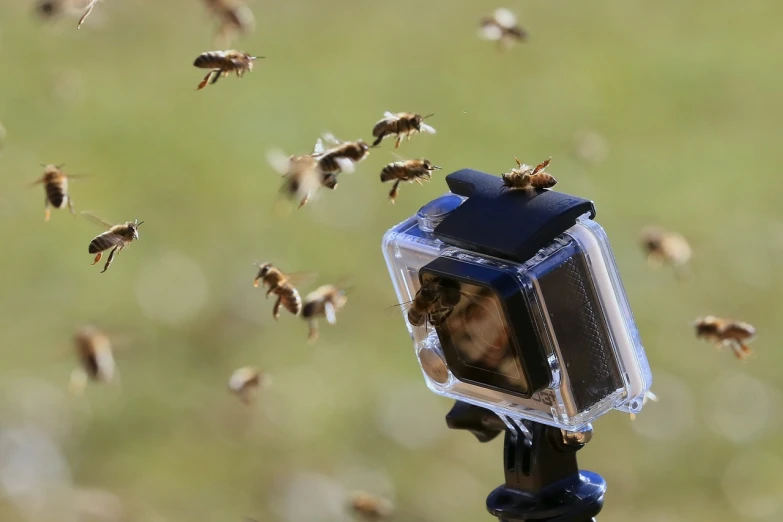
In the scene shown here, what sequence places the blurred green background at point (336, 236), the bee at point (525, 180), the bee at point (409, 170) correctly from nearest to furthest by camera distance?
the bee at point (525, 180)
the bee at point (409, 170)
the blurred green background at point (336, 236)

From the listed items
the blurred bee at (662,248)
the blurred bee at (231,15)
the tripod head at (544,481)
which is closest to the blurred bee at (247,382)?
the blurred bee at (662,248)

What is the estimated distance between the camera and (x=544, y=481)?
77.9 inches

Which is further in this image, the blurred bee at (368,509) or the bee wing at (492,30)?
the bee wing at (492,30)

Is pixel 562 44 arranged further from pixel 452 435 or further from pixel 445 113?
pixel 452 435

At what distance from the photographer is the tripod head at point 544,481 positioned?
6.42 ft

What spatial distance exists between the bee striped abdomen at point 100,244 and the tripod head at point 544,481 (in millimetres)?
1326

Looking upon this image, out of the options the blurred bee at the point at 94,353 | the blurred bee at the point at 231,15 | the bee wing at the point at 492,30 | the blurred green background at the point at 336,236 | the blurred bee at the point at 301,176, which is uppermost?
the blurred bee at the point at 231,15

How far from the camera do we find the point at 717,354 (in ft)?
20.1

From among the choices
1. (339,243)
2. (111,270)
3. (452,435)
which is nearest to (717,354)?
(452,435)

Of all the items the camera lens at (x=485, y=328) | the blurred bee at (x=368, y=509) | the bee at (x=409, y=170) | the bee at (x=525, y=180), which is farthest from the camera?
the blurred bee at (x=368, y=509)

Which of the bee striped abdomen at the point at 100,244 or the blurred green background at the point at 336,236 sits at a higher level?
the bee striped abdomen at the point at 100,244

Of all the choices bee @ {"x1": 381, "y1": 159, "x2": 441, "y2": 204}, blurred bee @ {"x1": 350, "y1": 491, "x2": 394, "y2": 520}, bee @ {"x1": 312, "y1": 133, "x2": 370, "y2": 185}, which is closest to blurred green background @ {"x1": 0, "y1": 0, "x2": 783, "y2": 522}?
blurred bee @ {"x1": 350, "y1": 491, "x2": 394, "y2": 520}

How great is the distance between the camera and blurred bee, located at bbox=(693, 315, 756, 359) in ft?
11.9

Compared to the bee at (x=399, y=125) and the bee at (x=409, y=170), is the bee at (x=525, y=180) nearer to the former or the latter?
the bee at (x=409, y=170)
